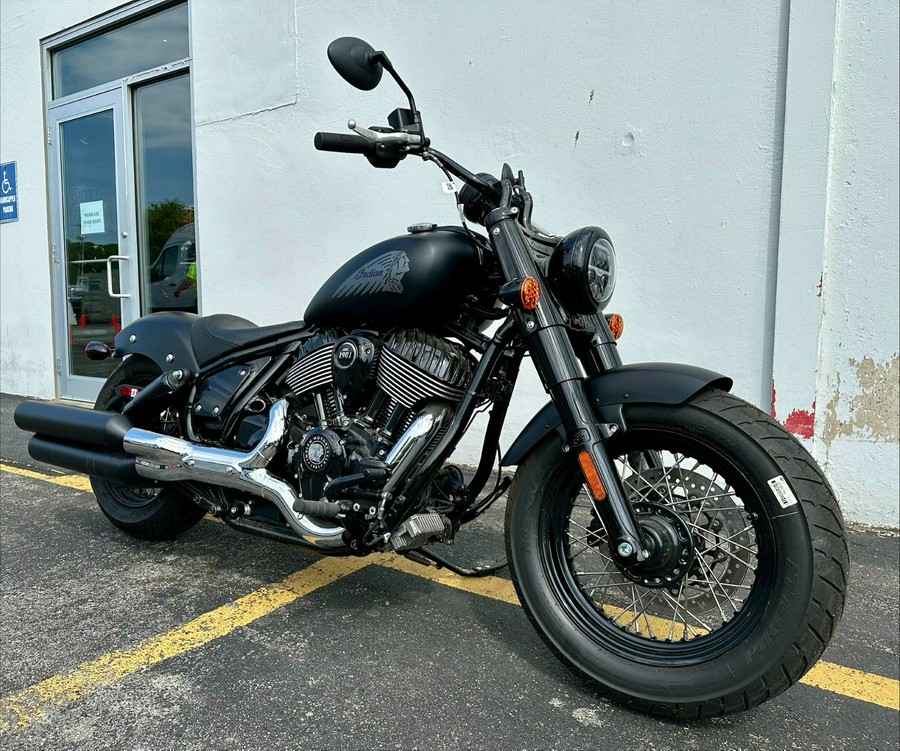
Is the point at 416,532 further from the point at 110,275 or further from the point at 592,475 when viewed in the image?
the point at 110,275

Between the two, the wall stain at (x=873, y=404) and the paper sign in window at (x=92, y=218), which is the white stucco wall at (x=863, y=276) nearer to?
the wall stain at (x=873, y=404)

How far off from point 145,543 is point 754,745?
256cm

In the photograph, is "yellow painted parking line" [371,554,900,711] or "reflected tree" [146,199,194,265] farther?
"reflected tree" [146,199,194,265]

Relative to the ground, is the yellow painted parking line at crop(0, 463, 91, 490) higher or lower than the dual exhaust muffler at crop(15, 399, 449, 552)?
lower

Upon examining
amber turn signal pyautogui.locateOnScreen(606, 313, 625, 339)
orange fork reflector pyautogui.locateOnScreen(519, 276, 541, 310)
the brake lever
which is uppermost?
the brake lever

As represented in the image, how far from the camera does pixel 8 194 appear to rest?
7391 millimetres

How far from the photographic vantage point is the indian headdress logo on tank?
2.21 metres

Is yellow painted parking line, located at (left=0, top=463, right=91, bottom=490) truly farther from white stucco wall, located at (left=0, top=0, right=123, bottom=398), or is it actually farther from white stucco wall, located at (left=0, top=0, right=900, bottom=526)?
white stucco wall, located at (left=0, top=0, right=123, bottom=398)

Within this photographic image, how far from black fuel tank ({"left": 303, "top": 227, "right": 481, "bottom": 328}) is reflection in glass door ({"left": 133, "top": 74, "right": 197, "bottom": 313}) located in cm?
418

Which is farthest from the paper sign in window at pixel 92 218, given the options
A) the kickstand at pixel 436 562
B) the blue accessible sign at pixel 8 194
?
the kickstand at pixel 436 562

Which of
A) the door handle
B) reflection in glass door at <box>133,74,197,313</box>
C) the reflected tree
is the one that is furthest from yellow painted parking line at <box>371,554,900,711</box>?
the door handle

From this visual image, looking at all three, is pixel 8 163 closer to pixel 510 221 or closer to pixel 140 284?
pixel 140 284

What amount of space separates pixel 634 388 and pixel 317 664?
1.24m

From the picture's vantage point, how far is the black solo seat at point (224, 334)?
269 centimetres
